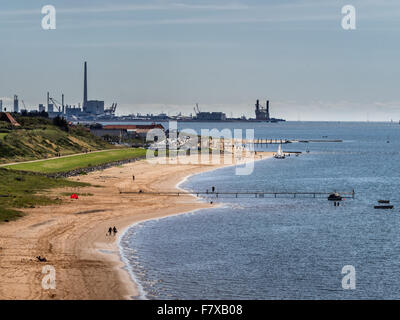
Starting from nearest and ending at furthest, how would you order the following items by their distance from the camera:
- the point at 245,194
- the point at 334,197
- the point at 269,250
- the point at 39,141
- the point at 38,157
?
the point at 269,250 → the point at 334,197 → the point at 245,194 → the point at 38,157 → the point at 39,141

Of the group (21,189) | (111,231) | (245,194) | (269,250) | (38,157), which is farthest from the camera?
(38,157)

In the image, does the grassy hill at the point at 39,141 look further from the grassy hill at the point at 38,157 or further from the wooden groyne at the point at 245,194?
the wooden groyne at the point at 245,194

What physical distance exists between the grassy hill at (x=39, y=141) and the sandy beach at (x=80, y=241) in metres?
31.1

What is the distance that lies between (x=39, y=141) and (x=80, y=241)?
321ft

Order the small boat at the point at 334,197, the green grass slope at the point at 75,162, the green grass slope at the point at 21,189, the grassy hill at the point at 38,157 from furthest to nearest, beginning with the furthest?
the green grass slope at the point at 75,162
the small boat at the point at 334,197
the grassy hill at the point at 38,157
the green grass slope at the point at 21,189

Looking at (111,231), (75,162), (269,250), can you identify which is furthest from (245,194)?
(75,162)

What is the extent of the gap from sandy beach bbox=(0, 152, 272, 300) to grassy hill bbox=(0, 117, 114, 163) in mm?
31113

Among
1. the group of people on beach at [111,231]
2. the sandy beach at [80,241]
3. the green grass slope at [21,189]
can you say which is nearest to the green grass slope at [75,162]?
the green grass slope at [21,189]

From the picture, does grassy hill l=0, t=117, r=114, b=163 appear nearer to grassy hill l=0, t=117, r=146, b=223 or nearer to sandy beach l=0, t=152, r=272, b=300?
grassy hill l=0, t=117, r=146, b=223

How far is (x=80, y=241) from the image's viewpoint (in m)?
62.2

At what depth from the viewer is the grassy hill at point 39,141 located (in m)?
136

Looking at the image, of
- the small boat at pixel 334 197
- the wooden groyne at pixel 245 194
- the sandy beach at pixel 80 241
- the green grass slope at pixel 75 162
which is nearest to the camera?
the sandy beach at pixel 80 241

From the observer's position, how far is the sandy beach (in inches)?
1813

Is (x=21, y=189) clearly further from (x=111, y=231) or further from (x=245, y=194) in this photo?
(x=245, y=194)
